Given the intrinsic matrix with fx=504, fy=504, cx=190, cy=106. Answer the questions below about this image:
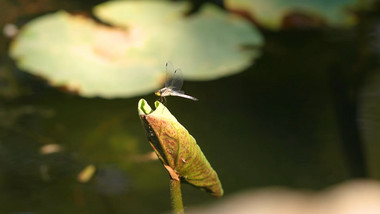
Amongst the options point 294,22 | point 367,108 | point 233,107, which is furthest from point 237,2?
point 367,108

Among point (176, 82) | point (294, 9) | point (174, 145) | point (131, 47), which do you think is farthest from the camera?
point (294, 9)

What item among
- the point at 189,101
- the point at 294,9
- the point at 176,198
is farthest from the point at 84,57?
the point at 176,198

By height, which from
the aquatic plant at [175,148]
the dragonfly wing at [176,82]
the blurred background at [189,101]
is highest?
the aquatic plant at [175,148]

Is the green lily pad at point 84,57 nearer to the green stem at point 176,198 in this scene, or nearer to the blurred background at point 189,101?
the blurred background at point 189,101

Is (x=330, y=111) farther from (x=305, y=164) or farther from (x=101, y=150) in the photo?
(x=101, y=150)

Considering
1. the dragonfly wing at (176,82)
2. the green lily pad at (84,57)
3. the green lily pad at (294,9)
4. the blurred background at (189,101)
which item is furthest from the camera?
the green lily pad at (294,9)

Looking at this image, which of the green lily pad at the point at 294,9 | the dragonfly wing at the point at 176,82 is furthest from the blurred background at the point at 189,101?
the dragonfly wing at the point at 176,82

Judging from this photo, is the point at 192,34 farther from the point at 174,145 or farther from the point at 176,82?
the point at 174,145

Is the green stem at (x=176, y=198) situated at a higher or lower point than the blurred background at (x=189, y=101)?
higher
